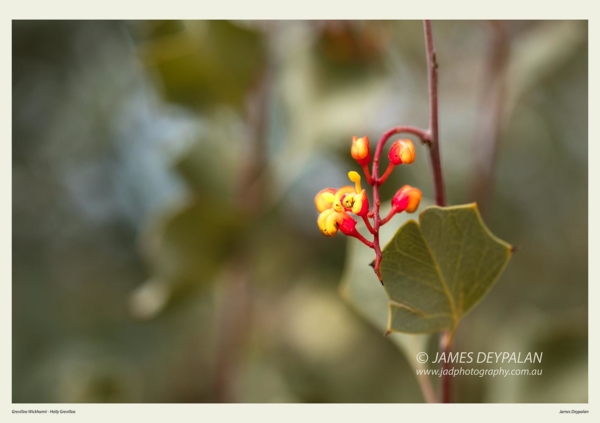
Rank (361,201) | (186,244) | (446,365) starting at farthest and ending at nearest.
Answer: (186,244) → (446,365) → (361,201)

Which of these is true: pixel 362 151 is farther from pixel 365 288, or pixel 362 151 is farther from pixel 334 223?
pixel 365 288

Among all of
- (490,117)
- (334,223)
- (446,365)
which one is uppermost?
(490,117)

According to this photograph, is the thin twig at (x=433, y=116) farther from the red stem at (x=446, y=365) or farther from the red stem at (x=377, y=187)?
the red stem at (x=446, y=365)

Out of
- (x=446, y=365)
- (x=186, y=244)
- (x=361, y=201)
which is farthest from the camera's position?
(x=186, y=244)

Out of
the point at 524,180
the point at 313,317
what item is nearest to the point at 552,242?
the point at 524,180

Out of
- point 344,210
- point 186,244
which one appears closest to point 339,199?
point 344,210
